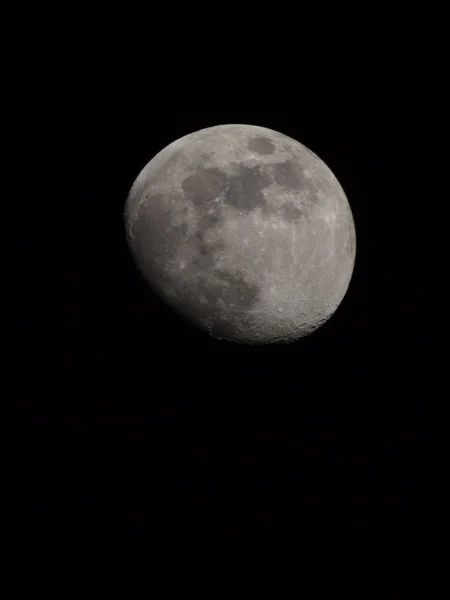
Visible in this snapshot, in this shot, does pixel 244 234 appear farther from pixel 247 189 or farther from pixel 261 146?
pixel 261 146

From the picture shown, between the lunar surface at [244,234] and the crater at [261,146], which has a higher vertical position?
the crater at [261,146]

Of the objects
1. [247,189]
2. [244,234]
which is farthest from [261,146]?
[244,234]

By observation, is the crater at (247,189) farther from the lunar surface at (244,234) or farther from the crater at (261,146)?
the crater at (261,146)

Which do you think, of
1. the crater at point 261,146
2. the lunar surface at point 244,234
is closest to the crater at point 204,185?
the lunar surface at point 244,234

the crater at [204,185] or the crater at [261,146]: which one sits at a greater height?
the crater at [261,146]

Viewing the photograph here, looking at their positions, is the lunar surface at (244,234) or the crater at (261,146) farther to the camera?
the crater at (261,146)

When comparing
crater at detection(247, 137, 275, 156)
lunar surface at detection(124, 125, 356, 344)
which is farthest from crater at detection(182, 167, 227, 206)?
crater at detection(247, 137, 275, 156)

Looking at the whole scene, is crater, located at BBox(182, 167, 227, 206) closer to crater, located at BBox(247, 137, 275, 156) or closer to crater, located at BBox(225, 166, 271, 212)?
crater, located at BBox(225, 166, 271, 212)

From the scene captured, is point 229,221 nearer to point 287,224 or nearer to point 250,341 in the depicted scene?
point 287,224
